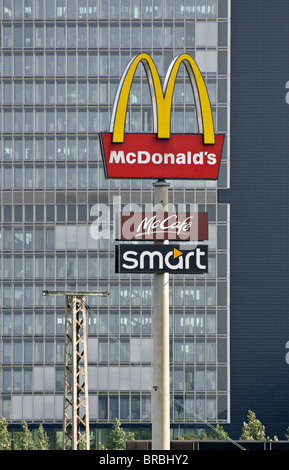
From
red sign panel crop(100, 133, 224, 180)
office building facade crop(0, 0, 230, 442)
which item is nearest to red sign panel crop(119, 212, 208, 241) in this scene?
red sign panel crop(100, 133, 224, 180)

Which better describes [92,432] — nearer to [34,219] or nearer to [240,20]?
[34,219]

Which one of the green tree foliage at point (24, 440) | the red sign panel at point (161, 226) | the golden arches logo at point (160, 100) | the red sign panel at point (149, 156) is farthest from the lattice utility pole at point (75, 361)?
the green tree foliage at point (24, 440)

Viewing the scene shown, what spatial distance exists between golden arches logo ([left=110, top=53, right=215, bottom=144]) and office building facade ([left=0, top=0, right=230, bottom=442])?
113m

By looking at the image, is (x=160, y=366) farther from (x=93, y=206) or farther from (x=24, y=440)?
(x=93, y=206)

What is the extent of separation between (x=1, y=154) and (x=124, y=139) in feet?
386

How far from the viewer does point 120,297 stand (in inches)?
6678

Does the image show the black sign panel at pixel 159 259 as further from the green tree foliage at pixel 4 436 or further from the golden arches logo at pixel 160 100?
the green tree foliage at pixel 4 436

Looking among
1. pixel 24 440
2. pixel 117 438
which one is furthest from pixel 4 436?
pixel 117 438

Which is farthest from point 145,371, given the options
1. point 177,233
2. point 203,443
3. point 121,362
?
point 177,233

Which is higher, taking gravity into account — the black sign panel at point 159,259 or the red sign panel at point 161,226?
the red sign panel at point 161,226

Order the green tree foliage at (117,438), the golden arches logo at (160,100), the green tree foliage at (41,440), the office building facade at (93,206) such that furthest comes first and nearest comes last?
the office building facade at (93,206) → the green tree foliage at (117,438) → the green tree foliage at (41,440) → the golden arches logo at (160,100)

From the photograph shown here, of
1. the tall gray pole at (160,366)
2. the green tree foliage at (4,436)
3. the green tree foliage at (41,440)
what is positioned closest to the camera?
the tall gray pole at (160,366)

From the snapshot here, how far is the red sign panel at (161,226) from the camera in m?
53.3

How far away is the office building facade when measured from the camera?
168750 millimetres
